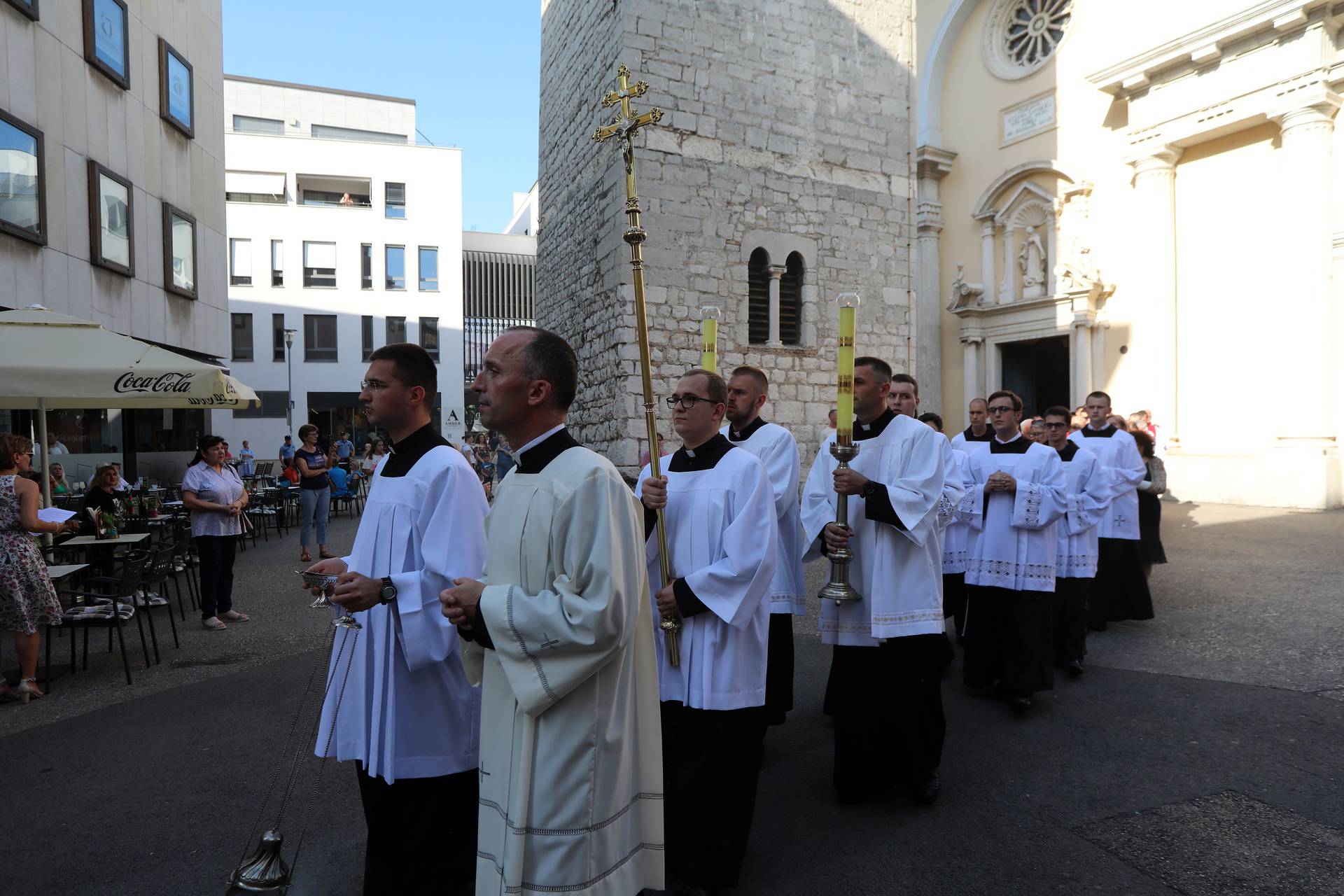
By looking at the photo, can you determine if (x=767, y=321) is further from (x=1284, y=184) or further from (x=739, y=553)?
(x=739, y=553)

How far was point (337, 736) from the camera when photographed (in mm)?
2777

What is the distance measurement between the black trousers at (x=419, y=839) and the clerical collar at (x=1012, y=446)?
14.0ft

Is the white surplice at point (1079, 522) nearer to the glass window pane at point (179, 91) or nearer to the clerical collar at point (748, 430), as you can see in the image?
the clerical collar at point (748, 430)

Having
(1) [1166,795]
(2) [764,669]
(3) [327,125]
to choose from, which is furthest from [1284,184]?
(3) [327,125]

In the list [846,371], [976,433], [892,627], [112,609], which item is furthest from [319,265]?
[892,627]

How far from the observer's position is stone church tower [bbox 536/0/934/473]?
43.4 ft

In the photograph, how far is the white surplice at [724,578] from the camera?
3053mm

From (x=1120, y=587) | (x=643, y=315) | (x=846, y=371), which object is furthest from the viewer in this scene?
(x=1120, y=587)

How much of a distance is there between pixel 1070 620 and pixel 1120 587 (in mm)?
1597

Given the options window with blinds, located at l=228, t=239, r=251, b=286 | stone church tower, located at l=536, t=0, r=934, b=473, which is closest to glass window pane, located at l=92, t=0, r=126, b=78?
stone church tower, located at l=536, t=0, r=934, b=473

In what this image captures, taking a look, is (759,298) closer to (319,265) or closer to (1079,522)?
(1079,522)

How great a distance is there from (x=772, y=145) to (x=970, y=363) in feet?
29.9

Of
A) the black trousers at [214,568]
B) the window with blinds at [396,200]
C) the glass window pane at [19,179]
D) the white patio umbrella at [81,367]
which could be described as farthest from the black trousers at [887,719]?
the window with blinds at [396,200]

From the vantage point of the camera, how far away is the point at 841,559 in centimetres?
365
